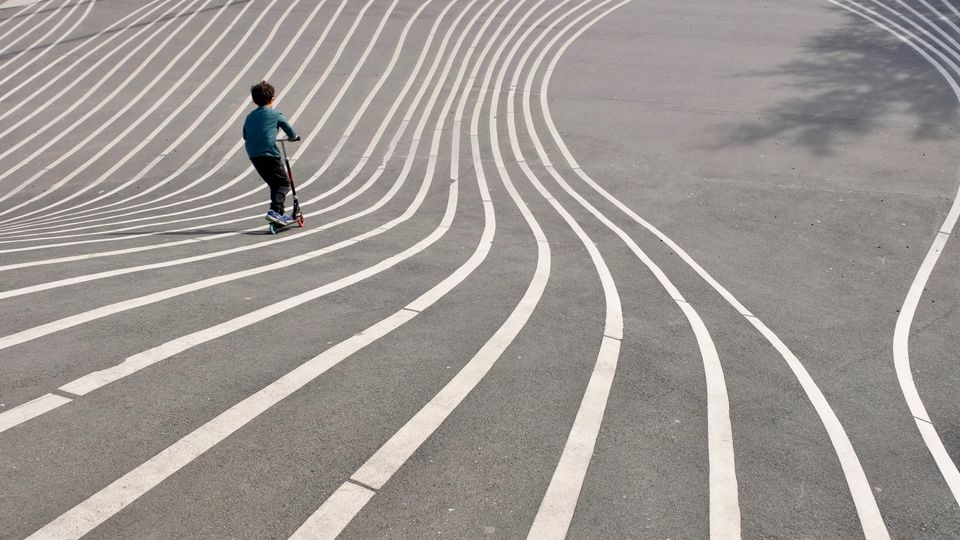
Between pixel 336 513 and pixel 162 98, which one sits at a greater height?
pixel 162 98

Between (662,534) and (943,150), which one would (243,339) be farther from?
(943,150)

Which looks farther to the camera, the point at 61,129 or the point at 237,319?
the point at 61,129

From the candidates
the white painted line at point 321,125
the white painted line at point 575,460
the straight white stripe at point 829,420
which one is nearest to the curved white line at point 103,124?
the white painted line at point 321,125

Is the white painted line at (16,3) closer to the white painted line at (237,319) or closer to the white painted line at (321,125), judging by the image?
the white painted line at (321,125)

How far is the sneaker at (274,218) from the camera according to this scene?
1063cm

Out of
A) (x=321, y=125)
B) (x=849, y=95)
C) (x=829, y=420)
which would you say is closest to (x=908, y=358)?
(x=829, y=420)

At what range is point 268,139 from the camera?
10.6 metres

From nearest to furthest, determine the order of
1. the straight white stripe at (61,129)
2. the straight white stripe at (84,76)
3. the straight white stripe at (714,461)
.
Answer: the straight white stripe at (714,461), the straight white stripe at (61,129), the straight white stripe at (84,76)

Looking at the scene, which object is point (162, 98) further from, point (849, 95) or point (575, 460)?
point (575, 460)

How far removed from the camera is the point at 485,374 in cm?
588

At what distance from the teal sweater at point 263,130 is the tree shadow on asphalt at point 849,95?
8.17 meters

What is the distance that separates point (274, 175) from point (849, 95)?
12.2 metres

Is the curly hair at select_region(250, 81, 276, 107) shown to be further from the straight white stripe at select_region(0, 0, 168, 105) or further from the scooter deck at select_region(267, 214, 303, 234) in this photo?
the straight white stripe at select_region(0, 0, 168, 105)

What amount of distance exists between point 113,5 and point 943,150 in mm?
22423
